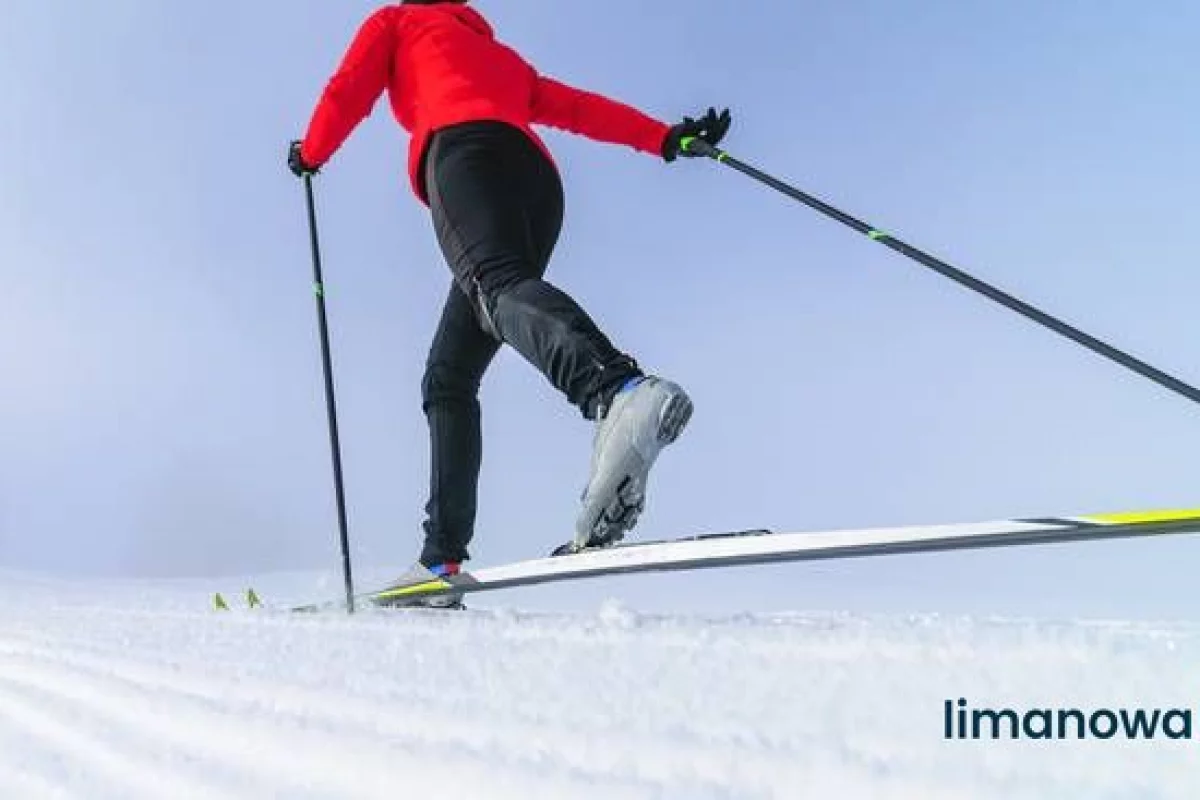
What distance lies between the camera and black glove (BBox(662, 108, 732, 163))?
9.59 feet

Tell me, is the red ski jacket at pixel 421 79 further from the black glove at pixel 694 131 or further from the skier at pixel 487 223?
the black glove at pixel 694 131

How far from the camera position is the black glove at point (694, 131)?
292 centimetres

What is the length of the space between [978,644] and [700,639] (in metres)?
0.33

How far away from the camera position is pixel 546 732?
658 mm

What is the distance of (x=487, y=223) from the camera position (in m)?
2.29

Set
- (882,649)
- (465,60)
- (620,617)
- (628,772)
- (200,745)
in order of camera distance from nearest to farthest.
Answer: (628,772), (200,745), (882,649), (620,617), (465,60)

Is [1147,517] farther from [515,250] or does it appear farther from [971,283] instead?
[515,250]

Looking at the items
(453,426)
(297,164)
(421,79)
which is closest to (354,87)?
(421,79)

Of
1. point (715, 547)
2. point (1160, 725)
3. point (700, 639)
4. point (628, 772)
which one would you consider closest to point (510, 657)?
point (700, 639)

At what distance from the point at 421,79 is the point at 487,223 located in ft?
2.01

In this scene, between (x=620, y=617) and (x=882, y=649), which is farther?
(x=620, y=617)

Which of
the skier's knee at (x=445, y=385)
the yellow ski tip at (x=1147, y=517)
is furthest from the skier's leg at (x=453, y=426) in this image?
the yellow ski tip at (x=1147, y=517)

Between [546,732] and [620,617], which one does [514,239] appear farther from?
[546,732]

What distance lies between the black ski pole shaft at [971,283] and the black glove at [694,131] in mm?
172
